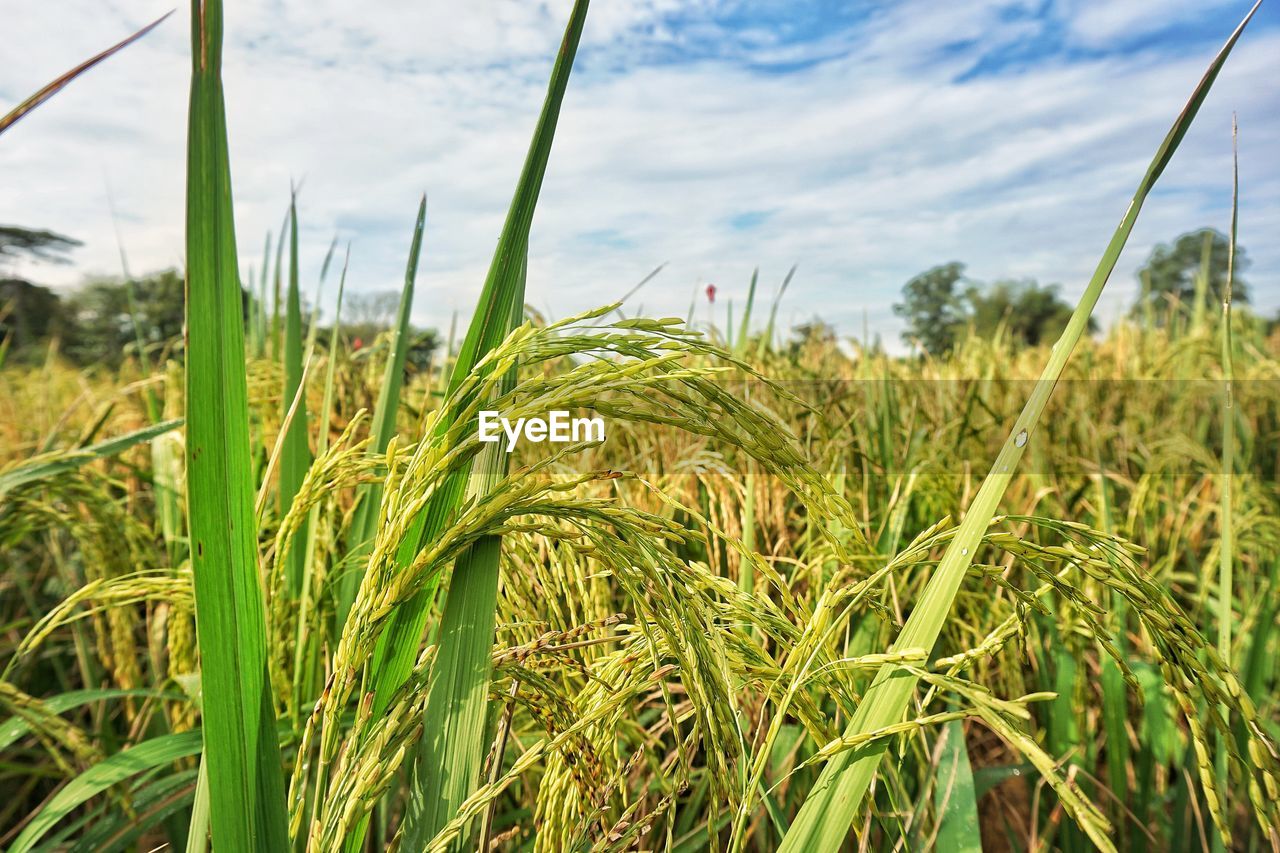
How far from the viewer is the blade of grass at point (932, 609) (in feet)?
1.91

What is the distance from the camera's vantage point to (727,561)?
160 centimetres

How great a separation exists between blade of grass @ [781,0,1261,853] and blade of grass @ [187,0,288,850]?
16.4 inches

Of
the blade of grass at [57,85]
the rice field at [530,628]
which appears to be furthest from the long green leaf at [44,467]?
the blade of grass at [57,85]

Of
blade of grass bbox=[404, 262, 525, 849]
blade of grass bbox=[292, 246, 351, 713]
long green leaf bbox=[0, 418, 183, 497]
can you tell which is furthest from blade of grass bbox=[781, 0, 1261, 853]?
long green leaf bbox=[0, 418, 183, 497]

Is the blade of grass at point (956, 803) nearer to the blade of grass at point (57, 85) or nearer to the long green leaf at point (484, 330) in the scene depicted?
the long green leaf at point (484, 330)

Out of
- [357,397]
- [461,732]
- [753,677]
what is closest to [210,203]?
[461,732]

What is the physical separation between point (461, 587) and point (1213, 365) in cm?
479

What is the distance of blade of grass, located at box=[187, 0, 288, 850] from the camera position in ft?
1.76

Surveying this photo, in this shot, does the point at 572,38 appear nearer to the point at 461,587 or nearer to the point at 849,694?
the point at 461,587

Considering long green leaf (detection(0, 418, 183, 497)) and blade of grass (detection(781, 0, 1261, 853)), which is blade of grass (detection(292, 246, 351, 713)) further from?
blade of grass (detection(781, 0, 1261, 853))

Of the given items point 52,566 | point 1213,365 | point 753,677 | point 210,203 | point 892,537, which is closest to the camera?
point 210,203

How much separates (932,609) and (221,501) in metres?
0.54

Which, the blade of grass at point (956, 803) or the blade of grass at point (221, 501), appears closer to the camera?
the blade of grass at point (221, 501)

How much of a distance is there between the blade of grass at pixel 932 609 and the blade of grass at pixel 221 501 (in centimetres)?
42
